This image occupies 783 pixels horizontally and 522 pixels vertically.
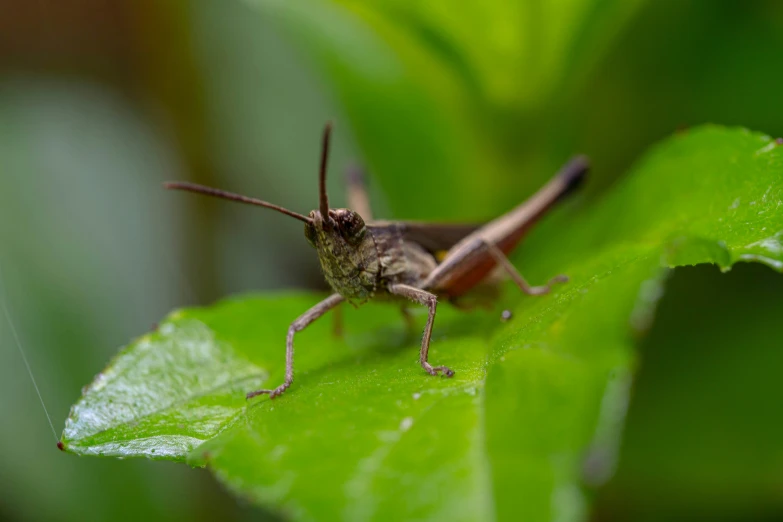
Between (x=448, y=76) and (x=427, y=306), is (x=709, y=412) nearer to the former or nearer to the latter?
(x=427, y=306)

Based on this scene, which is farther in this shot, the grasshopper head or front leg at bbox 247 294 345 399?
the grasshopper head

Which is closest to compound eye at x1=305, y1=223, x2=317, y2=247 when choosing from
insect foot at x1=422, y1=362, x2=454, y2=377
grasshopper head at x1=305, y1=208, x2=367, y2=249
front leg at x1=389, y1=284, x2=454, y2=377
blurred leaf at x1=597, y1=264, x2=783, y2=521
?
grasshopper head at x1=305, y1=208, x2=367, y2=249

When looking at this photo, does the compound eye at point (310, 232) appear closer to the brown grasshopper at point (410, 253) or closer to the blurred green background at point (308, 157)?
the brown grasshopper at point (410, 253)

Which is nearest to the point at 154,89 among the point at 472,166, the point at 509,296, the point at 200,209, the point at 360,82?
the point at 200,209

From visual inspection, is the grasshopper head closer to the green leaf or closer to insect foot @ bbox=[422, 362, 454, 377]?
the green leaf

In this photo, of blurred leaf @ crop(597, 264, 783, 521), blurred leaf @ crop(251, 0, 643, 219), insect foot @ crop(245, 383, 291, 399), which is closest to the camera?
insect foot @ crop(245, 383, 291, 399)

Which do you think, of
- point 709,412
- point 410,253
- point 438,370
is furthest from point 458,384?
point 709,412
